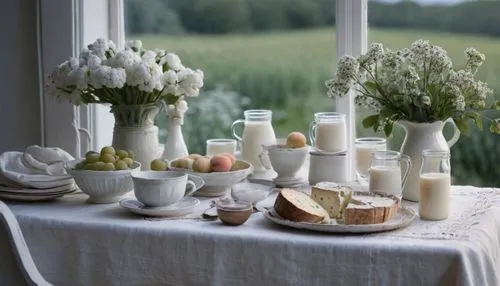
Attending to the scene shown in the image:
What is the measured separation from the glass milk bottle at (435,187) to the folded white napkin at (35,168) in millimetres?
1026

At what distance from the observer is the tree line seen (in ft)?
9.07

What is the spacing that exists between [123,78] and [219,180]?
406 mm

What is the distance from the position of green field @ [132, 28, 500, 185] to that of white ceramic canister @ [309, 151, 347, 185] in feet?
1.22

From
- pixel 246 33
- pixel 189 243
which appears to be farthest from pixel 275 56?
pixel 189 243

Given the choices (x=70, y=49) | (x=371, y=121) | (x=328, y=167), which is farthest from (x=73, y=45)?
(x=371, y=121)

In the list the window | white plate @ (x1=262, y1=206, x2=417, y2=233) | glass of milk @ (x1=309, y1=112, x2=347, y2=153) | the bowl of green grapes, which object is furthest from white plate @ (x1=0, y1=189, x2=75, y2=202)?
the window

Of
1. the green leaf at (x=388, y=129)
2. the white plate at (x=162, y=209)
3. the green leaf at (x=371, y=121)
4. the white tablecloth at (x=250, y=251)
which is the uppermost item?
the green leaf at (x=371, y=121)

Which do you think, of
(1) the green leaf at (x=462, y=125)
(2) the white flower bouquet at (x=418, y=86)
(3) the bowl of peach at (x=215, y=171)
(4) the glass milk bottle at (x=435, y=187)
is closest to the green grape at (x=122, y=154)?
(3) the bowl of peach at (x=215, y=171)

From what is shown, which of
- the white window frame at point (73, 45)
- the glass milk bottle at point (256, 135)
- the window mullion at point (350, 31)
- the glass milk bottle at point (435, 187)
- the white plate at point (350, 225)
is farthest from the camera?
the white window frame at point (73, 45)

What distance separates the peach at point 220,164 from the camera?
247 centimetres

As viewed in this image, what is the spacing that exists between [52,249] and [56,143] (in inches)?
35.5

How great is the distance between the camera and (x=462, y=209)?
2293 millimetres

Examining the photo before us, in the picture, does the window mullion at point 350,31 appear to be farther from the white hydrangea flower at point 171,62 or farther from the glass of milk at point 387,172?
the white hydrangea flower at point 171,62

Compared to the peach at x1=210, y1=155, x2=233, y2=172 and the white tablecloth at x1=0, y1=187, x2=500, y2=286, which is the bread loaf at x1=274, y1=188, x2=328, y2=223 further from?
the peach at x1=210, y1=155, x2=233, y2=172
